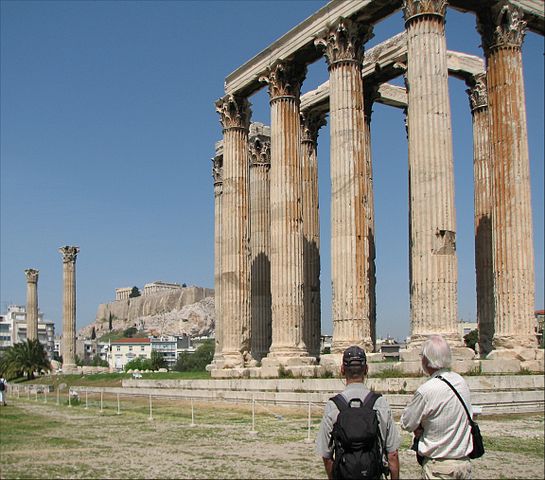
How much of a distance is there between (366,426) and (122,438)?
14.1 metres

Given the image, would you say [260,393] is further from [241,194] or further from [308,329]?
[241,194]

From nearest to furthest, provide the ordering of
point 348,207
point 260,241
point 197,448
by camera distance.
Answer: point 197,448, point 348,207, point 260,241

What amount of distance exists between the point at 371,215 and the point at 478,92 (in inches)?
291

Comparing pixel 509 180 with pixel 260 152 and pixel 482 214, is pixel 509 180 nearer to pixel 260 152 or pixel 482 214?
pixel 482 214

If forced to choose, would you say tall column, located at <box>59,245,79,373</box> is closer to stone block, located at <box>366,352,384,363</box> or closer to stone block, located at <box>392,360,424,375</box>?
stone block, located at <box>366,352,384,363</box>

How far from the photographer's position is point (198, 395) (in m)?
36.2

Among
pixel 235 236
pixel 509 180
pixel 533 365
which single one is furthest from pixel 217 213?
pixel 533 365

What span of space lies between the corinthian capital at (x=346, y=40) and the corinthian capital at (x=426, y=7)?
440 cm

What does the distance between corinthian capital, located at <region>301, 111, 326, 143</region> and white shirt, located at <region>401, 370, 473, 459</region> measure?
36.3 meters

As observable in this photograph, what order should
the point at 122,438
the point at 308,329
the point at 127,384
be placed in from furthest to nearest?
1. the point at 127,384
2. the point at 308,329
3. the point at 122,438

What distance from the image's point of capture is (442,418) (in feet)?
21.7

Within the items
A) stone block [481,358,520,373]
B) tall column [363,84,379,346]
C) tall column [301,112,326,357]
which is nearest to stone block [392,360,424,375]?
stone block [481,358,520,373]

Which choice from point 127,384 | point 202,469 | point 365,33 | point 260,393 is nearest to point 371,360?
point 260,393

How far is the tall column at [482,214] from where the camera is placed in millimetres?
32875
